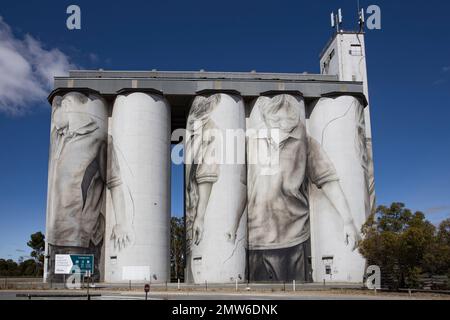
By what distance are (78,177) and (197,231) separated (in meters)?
15.2

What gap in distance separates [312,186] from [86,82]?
102 feet

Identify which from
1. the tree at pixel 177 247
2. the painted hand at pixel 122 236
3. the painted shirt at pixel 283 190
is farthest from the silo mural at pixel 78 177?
the tree at pixel 177 247

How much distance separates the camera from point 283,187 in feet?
195

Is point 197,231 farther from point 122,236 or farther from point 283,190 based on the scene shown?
point 283,190

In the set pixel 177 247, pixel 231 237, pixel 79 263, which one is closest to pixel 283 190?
pixel 231 237

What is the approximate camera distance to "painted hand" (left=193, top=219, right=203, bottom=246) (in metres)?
58.2

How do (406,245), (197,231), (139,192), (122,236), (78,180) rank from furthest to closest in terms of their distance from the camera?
1. (197,231)
2. (139,192)
3. (78,180)
4. (122,236)
5. (406,245)

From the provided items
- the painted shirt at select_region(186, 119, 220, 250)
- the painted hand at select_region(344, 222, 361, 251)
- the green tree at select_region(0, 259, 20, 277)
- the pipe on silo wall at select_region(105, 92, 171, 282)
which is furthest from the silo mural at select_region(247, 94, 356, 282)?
the green tree at select_region(0, 259, 20, 277)

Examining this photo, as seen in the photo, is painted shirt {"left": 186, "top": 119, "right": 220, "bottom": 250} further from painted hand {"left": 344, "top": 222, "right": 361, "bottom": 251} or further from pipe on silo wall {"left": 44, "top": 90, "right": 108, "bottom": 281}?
painted hand {"left": 344, "top": 222, "right": 361, "bottom": 251}

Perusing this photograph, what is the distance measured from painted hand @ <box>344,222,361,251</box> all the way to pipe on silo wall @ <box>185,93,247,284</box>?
12.1 metres

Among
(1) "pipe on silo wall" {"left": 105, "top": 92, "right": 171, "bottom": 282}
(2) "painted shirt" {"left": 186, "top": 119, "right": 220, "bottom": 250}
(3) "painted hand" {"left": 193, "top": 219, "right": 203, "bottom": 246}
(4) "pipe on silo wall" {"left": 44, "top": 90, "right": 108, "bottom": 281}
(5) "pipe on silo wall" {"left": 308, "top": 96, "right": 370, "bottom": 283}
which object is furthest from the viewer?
(2) "painted shirt" {"left": 186, "top": 119, "right": 220, "bottom": 250}

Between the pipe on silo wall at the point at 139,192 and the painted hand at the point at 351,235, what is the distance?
840 inches

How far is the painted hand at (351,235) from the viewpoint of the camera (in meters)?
59.1
